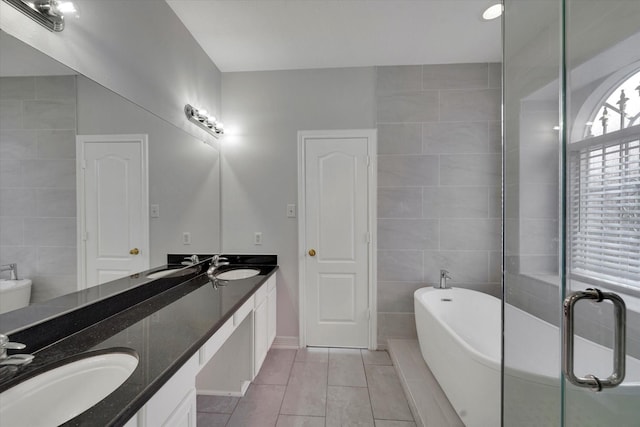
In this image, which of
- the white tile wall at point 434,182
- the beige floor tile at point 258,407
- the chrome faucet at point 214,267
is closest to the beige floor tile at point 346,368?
the white tile wall at point 434,182

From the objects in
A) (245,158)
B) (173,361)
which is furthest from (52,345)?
(245,158)

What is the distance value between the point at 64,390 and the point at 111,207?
80 cm

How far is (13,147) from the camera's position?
0.90m

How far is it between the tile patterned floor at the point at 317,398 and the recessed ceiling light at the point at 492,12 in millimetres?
2843

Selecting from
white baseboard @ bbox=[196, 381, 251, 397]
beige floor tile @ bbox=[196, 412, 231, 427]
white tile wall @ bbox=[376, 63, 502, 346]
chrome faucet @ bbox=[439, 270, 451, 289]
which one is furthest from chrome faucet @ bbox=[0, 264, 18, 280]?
chrome faucet @ bbox=[439, 270, 451, 289]

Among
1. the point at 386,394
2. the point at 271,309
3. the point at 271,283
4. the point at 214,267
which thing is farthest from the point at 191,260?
the point at 386,394

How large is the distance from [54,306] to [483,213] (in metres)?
3.08

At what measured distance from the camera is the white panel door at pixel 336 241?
105 inches

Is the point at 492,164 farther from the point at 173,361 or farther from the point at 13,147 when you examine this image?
the point at 13,147

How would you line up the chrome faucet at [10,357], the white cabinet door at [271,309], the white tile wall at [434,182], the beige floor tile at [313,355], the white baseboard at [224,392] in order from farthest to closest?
the white tile wall at [434,182], the beige floor tile at [313,355], the white cabinet door at [271,309], the white baseboard at [224,392], the chrome faucet at [10,357]

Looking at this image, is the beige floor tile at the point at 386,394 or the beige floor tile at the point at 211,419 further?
the beige floor tile at the point at 386,394

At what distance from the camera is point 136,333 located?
111 cm

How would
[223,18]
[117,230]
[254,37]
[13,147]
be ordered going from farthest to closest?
[254,37], [223,18], [117,230], [13,147]

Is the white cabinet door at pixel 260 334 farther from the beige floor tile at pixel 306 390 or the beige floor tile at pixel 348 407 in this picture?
the beige floor tile at pixel 348 407
